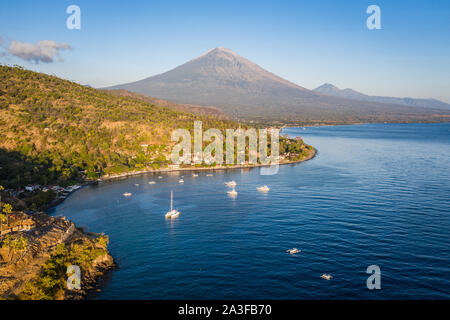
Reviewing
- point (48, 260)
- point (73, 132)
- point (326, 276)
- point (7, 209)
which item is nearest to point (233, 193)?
point (326, 276)

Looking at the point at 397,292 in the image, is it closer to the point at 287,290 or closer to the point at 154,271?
the point at 287,290

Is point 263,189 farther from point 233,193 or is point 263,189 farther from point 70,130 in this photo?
point 70,130

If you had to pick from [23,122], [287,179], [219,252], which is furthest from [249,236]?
[23,122]

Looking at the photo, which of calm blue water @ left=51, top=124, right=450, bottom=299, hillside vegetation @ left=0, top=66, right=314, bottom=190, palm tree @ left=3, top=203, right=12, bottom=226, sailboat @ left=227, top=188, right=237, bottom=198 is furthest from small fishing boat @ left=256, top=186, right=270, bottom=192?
palm tree @ left=3, top=203, right=12, bottom=226

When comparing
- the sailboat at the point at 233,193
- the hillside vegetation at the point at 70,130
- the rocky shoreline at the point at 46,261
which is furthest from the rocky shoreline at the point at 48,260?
the hillside vegetation at the point at 70,130

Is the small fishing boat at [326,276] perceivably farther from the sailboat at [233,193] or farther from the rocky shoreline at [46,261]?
the sailboat at [233,193]

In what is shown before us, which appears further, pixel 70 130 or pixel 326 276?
pixel 70 130

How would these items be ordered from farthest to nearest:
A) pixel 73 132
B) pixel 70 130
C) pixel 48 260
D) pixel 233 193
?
pixel 70 130, pixel 73 132, pixel 233 193, pixel 48 260
